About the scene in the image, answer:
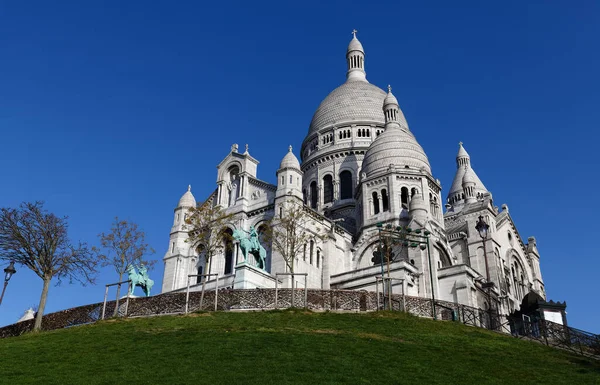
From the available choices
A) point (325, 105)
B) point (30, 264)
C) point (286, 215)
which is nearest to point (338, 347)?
point (30, 264)

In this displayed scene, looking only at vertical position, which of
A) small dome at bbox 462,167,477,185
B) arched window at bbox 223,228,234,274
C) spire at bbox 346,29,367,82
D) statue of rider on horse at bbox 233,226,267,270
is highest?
spire at bbox 346,29,367,82

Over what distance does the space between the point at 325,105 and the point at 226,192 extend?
28972mm

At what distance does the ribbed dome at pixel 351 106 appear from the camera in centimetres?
7631

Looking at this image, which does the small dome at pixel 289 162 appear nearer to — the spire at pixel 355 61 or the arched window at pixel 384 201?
the arched window at pixel 384 201

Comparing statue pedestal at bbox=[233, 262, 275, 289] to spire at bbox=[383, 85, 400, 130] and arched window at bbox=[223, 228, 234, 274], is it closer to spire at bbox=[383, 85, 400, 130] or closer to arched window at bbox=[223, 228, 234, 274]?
arched window at bbox=[223, 228, 234, 274]

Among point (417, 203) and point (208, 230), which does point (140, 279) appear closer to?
point (208, 230)

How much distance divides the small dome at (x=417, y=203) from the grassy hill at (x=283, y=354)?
23.4m

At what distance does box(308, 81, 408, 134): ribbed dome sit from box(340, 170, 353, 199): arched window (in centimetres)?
774

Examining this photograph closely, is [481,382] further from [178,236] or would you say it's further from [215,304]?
[178,236]

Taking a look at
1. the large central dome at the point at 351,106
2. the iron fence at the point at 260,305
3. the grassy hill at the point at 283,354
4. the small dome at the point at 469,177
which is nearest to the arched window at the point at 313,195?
the large central dome at the point at 351,106

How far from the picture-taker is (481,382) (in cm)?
1908

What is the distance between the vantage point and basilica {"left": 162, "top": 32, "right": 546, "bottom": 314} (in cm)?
4634

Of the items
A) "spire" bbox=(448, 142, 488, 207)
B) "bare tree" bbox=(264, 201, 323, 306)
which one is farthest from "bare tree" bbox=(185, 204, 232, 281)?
"spire" bbox=(448, 142, 488, 207)

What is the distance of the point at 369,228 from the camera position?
5625 cm
